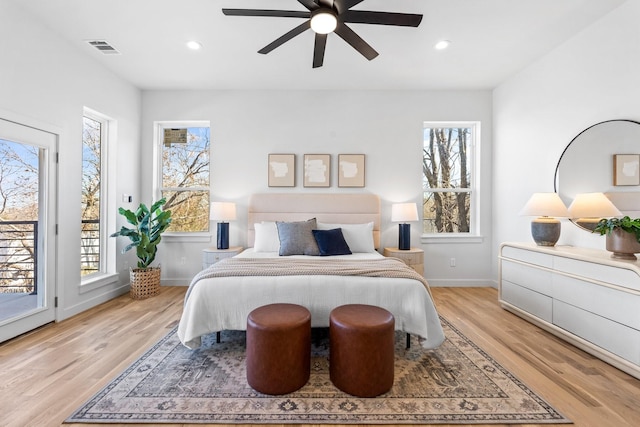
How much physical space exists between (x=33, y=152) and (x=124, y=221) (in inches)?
53.5

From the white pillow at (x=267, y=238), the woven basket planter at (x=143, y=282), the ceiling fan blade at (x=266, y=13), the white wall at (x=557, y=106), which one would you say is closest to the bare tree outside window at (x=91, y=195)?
the woven basket planter at (x=143, y=282)

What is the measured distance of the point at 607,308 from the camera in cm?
214

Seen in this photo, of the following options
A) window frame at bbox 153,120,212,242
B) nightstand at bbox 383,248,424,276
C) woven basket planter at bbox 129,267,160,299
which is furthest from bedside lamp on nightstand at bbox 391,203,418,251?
woven basket planter at bbox 129,267,160,299

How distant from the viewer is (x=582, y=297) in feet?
7.68

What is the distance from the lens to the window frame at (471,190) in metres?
4.26

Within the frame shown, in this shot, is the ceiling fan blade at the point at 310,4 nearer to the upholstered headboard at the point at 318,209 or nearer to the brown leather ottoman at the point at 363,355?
the brown leather ottoman at the point at 363,355

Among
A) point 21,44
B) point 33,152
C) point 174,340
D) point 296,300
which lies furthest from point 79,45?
point 296,300

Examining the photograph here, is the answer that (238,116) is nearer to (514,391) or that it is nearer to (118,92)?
(118,92)

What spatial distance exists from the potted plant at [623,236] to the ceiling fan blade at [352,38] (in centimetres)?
235

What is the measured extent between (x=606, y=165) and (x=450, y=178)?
1884 mm

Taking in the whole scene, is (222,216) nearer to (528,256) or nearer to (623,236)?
(528,256)

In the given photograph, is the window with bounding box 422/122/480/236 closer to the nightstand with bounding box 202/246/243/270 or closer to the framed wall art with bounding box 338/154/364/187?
the framed wall art with bounding box 338/154/364/187

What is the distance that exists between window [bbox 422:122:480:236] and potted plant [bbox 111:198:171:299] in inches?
151

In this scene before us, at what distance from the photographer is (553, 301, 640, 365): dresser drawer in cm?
196
